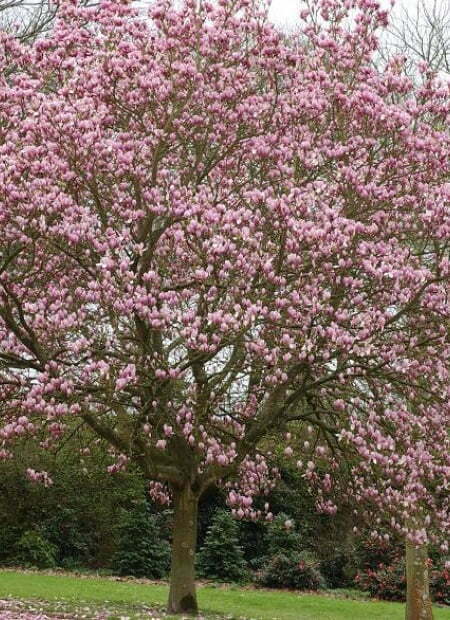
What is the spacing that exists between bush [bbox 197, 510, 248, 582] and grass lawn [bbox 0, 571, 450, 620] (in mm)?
1644

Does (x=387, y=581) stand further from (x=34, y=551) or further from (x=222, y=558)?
(x=34, y=551)

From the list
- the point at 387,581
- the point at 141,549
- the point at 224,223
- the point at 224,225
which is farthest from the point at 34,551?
the point at 224,225

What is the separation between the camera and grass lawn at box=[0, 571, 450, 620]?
56.7ft

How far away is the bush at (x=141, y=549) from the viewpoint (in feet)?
Answer: 87.0

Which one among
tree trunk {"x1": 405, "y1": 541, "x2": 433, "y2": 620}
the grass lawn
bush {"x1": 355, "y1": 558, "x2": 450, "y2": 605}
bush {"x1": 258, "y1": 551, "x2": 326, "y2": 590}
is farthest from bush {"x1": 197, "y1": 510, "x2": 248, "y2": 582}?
tree trunk {"x1": 405, "y1": 541, "x2": 433, "y2": 620}

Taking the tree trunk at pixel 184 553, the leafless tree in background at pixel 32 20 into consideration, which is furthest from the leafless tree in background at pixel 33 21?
the tree trunk at pixel 184 553

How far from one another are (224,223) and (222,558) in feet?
57.6

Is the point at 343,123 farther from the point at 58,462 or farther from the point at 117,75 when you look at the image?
the point at 58,462

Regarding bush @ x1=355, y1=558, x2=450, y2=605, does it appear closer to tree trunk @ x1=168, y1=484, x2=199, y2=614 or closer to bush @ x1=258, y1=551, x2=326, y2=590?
bush @ x1=258, y1=551, x2=326, y2=590

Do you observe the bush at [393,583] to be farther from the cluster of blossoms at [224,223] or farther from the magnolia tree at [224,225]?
the cluster of blossoms at [224,223]

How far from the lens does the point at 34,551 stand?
2670cm

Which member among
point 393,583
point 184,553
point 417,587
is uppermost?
point 393,583

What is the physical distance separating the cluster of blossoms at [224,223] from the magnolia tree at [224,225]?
0.15 ft

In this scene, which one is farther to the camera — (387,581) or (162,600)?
(387,581)
